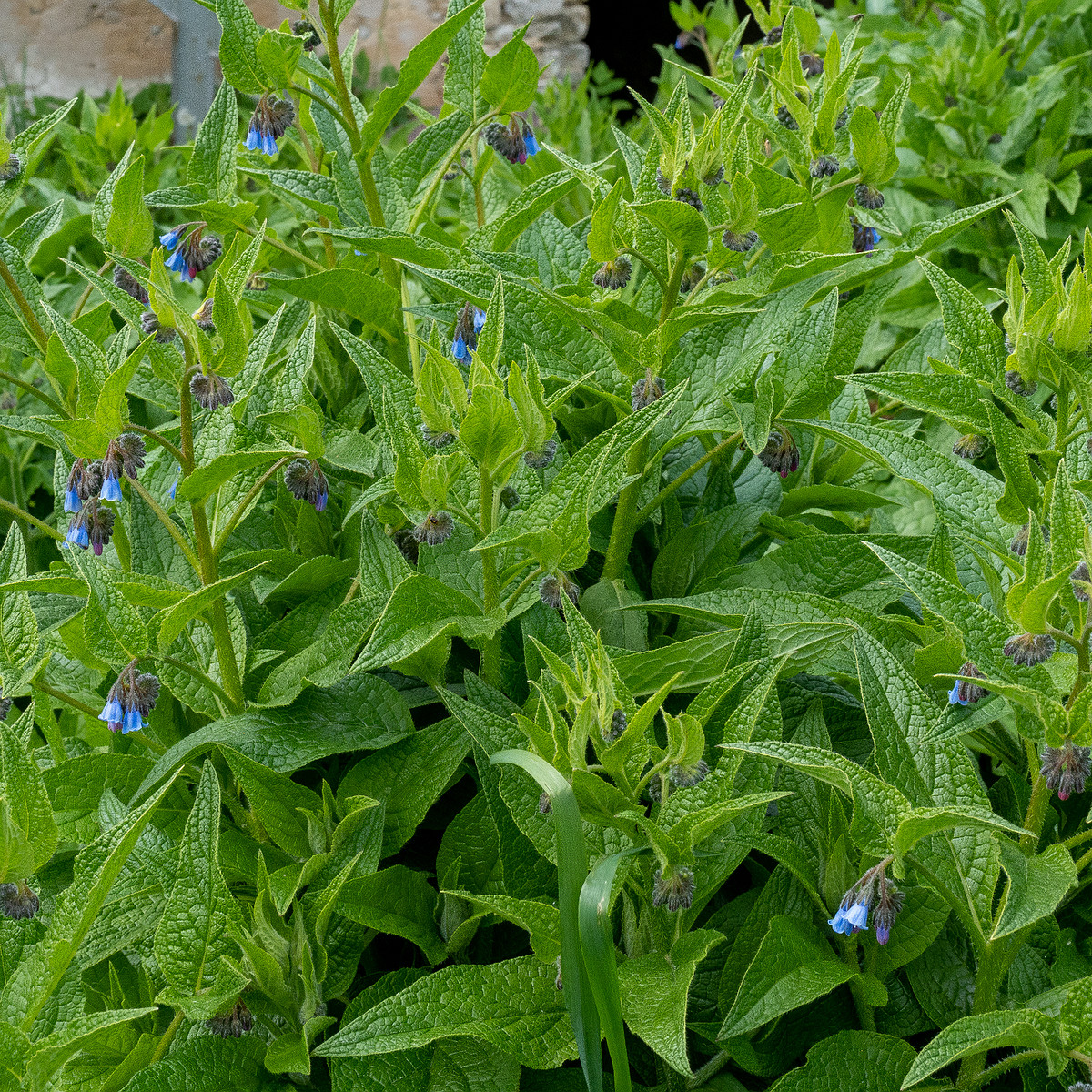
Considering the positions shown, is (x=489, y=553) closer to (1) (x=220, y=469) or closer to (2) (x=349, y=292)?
(1) (x=220, y=469)

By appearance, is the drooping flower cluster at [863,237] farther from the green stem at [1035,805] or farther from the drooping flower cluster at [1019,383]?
the green stem at [1035,805]

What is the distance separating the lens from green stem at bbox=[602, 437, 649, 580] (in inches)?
62.7

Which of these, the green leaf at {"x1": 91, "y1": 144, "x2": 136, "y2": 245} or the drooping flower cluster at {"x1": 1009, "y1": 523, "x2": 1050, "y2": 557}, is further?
the green leaf at {"x1": 91, "y1": 144, "x2": 136, "y2": 245}

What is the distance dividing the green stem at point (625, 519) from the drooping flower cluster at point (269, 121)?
0.77 metres

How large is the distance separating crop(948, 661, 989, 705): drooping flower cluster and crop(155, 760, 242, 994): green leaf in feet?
2.69

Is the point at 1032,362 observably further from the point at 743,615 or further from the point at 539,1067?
the point at 539,1067

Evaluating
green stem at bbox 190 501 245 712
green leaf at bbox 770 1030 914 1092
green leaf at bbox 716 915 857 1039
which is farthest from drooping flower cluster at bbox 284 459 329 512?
green leaf at bbox 770 1030 914 1092

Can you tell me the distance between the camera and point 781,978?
4.14ft

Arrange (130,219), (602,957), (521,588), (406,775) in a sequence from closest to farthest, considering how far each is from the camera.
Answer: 1. (602,957)
2. (521,588)
3. (406,775)
4. (130,219)

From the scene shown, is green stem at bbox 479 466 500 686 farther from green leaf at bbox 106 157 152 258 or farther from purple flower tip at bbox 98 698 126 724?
green leaf at bbox 106 157 152 258

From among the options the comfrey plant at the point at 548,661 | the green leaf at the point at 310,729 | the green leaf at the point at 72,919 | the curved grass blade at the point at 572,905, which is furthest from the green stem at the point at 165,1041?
the curved grass blade at the point at 572,905

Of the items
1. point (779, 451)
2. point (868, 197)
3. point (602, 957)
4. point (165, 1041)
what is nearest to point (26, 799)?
point (165, 1041)

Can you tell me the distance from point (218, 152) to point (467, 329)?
0.58m

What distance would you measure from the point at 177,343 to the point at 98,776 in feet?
1.87
